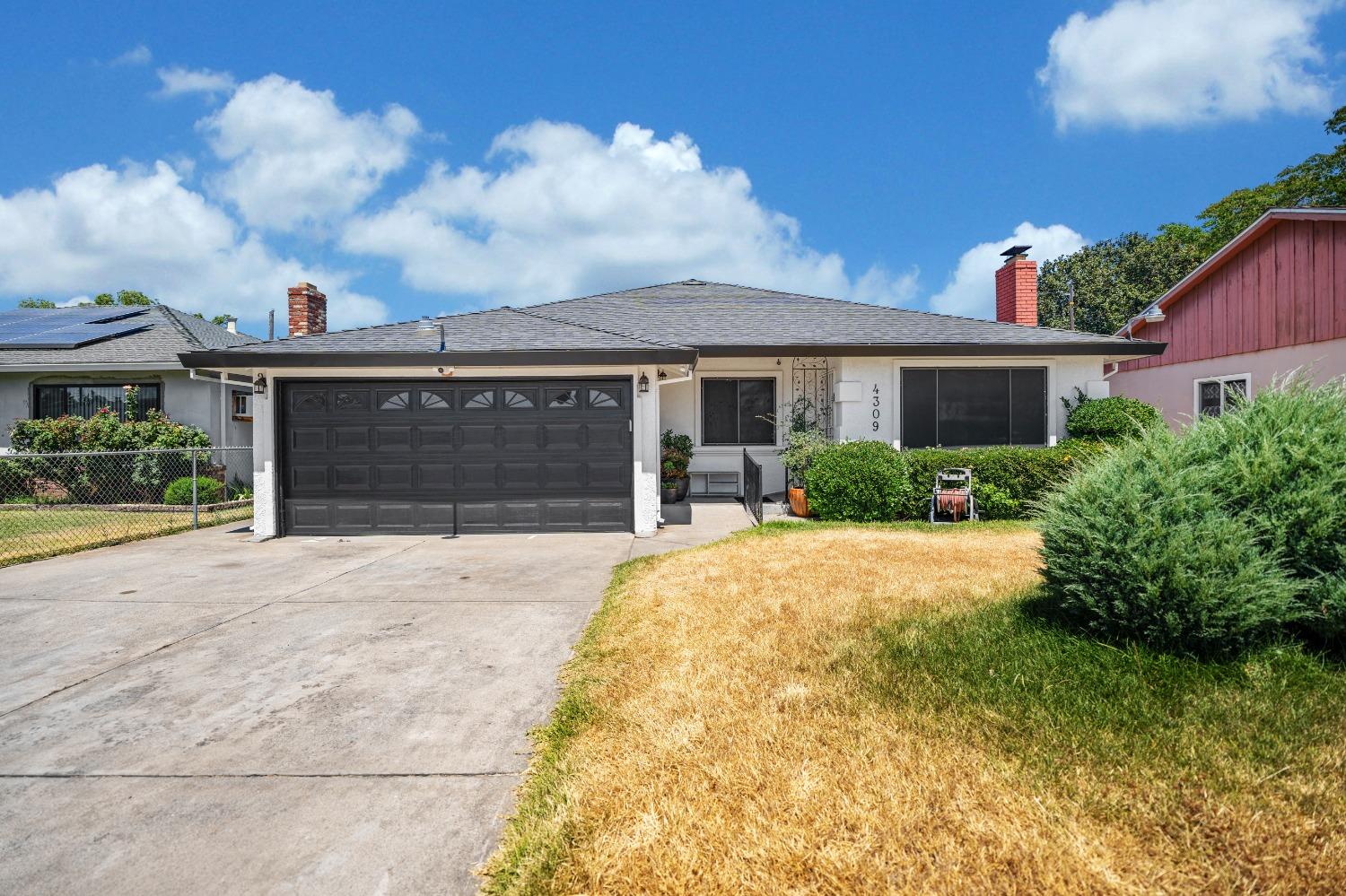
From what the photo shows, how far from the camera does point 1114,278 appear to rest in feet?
110

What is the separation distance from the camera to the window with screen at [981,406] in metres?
12.4

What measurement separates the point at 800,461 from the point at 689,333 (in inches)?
125

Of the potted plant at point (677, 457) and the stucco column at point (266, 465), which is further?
the potted plant at point (677, 457)

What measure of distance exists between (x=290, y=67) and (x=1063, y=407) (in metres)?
15.0

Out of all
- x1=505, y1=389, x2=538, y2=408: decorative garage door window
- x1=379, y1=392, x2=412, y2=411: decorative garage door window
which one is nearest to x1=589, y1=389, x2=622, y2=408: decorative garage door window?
x1=505, y1=389, x2=538, y2=408: decorative garage door window

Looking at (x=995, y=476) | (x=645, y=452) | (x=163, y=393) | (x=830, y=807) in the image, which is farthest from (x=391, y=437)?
(x=995, y=476)

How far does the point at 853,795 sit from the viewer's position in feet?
8.24

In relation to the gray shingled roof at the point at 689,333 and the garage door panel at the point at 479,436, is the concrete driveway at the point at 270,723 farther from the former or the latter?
the gray shingled roof at the point at 689,333

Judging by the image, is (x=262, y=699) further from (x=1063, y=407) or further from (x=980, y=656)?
(x=1063, y=407)

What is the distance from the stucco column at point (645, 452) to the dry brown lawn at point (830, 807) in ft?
18.6

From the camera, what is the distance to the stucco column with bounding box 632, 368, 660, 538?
387 inches

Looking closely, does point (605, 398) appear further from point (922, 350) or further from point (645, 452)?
point (922, 350)

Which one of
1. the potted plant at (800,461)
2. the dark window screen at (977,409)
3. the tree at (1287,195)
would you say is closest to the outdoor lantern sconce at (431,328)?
the potted plant at (800,461)

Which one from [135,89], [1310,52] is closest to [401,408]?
[135,89]
